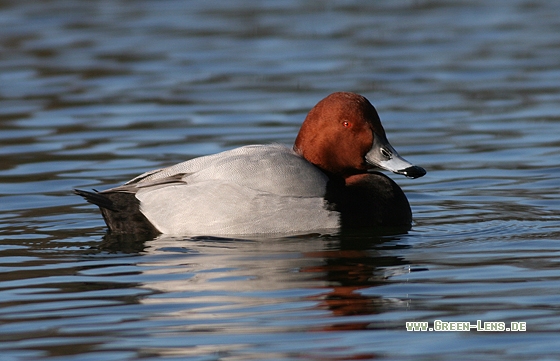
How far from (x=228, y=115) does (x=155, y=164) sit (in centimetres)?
218

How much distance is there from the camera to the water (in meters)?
4.91

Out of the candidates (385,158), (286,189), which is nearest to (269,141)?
(385,158)

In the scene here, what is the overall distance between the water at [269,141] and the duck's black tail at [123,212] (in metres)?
0.11

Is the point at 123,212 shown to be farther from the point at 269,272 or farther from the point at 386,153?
the point at 386,153

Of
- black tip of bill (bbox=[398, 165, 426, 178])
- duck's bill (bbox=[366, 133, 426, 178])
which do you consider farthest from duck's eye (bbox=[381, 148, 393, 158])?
black tip of bill (bbox=[398, 165, 426, 178])

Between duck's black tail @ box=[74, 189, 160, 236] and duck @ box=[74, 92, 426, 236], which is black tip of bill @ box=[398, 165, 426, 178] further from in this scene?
duck's black tail @ box=[74, 189, 160, 236]

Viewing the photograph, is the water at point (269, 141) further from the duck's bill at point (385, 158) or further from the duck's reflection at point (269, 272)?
the duck's bill at point (385, 158)

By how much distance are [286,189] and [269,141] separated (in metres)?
3.47

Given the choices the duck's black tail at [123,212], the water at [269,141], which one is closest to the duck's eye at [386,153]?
the water at [269,141]

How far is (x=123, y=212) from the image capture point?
6969mm

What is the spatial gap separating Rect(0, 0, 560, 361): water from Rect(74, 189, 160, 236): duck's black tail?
0.37 feet

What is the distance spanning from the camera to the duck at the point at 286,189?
6.70 m

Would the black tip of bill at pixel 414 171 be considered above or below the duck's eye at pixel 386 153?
below

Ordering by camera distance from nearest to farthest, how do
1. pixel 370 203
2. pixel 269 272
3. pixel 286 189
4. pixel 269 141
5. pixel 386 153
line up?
pixel 269 272
pixel 286 189
pixel 370 203
pixel 386 153
pixel 269 141
